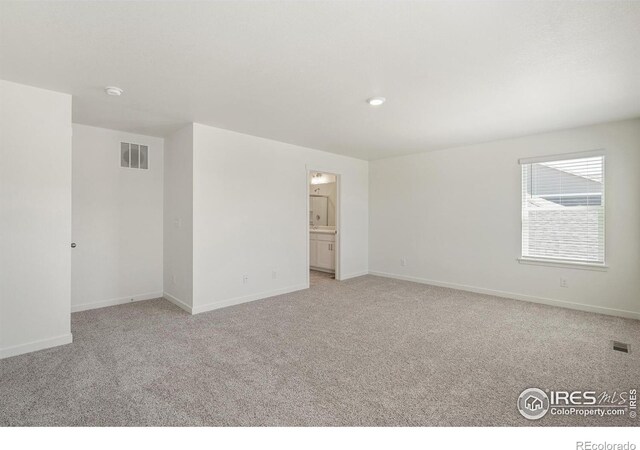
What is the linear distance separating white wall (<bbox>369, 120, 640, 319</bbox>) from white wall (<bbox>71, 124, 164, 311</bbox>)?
407 cm

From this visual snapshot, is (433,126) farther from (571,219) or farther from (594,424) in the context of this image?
(594,424)

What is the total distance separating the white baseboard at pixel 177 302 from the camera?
4.03 meters

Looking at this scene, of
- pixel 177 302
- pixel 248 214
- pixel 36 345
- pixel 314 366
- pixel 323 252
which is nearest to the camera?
pixel 314 366

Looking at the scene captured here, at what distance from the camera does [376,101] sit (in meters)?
3.13

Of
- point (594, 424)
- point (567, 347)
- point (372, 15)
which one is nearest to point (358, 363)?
point (594, 424)

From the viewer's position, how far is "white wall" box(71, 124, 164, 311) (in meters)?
4.06

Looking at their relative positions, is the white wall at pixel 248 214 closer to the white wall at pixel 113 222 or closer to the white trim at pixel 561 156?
the white wall at pixel 113 222

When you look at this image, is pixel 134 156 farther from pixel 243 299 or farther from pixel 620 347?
pixel 620 347

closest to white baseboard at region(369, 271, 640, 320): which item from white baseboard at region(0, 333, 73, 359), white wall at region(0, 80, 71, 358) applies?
white baseboard at region(0, 333, 73, 359)

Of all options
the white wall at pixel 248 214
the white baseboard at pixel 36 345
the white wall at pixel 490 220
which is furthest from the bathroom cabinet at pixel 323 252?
the white baseboard at pixel 36 345

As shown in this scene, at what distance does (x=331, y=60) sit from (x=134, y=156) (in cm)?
350

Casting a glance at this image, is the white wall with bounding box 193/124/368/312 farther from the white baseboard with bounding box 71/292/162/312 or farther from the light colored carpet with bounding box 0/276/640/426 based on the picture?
the white baseboard with bounding box 71/292/162/312

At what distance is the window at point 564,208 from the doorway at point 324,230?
3110 millimetres

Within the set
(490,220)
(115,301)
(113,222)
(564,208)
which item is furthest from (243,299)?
(564,208)
